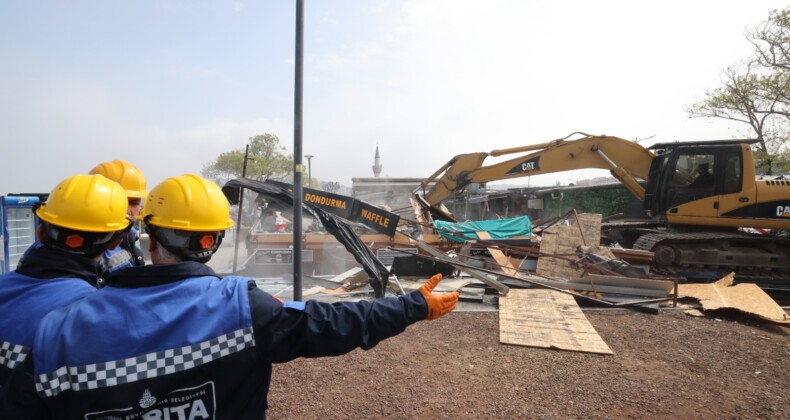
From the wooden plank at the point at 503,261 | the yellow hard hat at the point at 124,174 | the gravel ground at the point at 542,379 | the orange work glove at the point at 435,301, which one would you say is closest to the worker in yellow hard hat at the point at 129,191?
the yellow hard hat at the point at 124,174

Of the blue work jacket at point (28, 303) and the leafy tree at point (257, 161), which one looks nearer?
the blue work jacket at point (28, 303)

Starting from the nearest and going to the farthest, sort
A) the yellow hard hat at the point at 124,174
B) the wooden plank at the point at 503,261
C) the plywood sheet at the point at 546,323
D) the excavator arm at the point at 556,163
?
the yellow hard hat at the point at 124,174, the plywood sheet at the point at 546,323, the wooden plank at the point at 503,261, the excavator arm at the point at 556,163

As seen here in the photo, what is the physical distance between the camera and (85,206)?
1.79 metres

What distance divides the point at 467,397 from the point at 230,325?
269 centimetres

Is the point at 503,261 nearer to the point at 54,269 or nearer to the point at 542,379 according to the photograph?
the point at 542,379

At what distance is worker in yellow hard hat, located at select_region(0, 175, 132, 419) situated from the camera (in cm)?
133

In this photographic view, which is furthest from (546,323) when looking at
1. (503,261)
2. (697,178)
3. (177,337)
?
(697,178)

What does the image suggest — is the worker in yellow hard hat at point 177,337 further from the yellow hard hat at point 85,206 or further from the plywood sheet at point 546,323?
the plywood sheet at point 546,323

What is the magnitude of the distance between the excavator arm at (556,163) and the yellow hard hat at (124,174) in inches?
323

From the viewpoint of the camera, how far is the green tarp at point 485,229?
352 inches

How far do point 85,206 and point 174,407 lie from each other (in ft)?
3.35

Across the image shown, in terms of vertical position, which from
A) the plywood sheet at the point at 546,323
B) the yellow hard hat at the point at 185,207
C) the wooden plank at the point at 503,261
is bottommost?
the plywood sheet at the point at 546,323

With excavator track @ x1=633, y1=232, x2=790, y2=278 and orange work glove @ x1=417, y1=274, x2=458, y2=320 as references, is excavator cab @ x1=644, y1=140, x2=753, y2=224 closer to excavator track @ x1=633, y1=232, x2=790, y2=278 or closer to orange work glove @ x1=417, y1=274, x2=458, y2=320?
excavator track @ x1=633, y1=232, x2=790, y2=278

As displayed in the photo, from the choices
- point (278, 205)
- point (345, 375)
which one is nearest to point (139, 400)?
point (345, 375)
